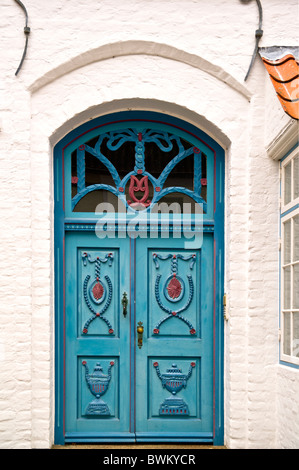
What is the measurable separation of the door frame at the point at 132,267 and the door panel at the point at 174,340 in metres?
0.06

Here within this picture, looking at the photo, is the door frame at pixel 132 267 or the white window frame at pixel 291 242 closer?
the white window frame at pixel 291 242

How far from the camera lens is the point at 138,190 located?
16.8 feet

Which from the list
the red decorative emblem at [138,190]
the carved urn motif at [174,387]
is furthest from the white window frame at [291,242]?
the red decorative emblem at [138,190]

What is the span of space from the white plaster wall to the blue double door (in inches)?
9.6

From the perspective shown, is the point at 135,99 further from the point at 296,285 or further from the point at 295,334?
the point at 295,334

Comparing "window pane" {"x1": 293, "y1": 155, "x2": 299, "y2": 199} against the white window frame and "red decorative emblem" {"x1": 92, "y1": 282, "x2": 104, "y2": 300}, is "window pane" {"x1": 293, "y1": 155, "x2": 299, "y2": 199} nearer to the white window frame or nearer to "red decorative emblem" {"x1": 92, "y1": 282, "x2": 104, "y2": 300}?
the white window frame

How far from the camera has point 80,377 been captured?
500 centimetres

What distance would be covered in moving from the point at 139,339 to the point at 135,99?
7.21 ft

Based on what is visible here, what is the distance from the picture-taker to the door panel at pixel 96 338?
498 cm

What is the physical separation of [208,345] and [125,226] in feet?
4.42

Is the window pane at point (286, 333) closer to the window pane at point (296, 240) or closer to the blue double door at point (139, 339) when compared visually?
the window pane at point (296, 240)

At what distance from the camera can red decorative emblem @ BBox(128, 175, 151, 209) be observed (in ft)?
16.8

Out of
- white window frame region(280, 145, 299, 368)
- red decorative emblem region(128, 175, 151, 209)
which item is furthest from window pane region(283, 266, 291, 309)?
red decorative emblem region(128, 175, 151, 209)

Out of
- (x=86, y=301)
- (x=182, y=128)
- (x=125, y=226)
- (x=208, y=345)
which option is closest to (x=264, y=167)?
(x=182, y=128)
